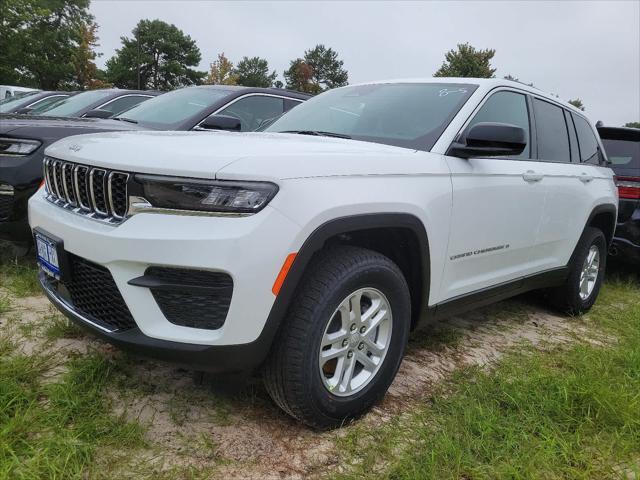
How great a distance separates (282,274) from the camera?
1.77 metres

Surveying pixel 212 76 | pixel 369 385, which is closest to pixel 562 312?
pixel 369 385

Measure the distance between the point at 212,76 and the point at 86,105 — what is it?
125ft

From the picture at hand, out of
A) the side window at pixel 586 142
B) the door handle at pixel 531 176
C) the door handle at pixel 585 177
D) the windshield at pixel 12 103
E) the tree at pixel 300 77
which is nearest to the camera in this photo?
the door handle at pixel 531 176

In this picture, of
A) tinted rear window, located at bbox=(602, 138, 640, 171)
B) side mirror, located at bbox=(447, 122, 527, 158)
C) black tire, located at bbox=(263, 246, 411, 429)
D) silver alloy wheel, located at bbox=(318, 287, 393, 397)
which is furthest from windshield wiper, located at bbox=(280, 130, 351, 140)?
tinted rear window, located at bbox=(602, 138, 640, 171)

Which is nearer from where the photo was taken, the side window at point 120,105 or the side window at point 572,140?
the side window at point 572,140

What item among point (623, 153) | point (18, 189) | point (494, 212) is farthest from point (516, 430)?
point (623, 153)

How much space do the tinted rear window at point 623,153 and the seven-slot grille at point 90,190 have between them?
502 cm

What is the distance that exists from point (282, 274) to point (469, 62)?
120ft

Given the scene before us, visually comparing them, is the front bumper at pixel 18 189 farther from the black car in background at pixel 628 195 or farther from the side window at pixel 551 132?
the black car in background at pixel 628 195

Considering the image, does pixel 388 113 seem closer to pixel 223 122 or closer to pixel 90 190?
pixel 223 122

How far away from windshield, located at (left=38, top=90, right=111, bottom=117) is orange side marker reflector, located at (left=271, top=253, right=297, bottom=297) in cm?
564

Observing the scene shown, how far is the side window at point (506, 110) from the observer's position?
2.93 metres

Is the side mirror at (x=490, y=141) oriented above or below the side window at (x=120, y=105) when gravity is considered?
above

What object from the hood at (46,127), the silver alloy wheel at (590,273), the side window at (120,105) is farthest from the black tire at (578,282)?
the side window at (120,105)
